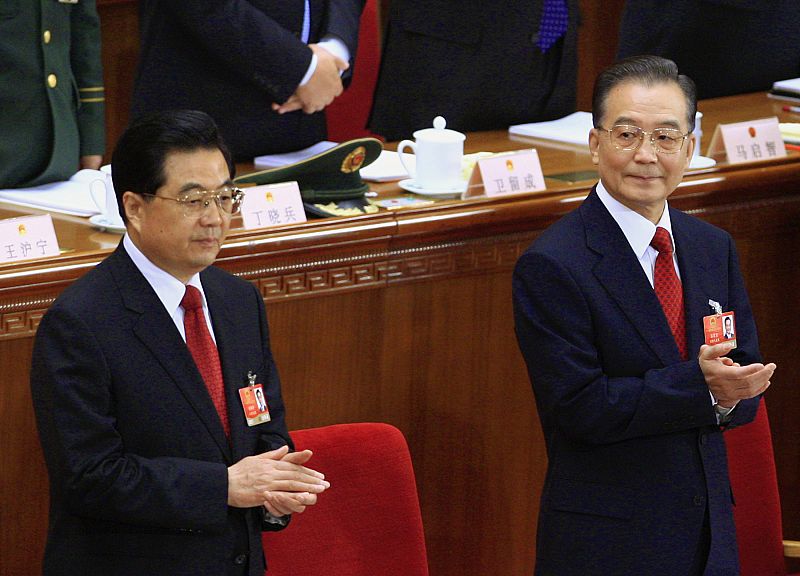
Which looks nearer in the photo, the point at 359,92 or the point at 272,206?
the point at 272,206

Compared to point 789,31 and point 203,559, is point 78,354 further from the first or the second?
point 789,31

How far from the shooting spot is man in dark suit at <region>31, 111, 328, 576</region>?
191 centimetres

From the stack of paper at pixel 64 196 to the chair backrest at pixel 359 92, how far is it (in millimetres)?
1443

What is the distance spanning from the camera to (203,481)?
1.95 meters

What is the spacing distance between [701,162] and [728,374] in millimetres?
1146

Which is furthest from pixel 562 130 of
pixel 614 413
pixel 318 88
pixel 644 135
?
pixel 614 413

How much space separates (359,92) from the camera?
4.34 meters

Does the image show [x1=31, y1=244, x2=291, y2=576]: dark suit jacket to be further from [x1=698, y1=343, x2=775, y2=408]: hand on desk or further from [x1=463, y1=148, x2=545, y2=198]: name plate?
[x1=463, y1=148, x2=545, y2=198]: name plate

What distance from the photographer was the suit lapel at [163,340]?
1.98m

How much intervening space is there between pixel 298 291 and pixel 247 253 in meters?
0.14

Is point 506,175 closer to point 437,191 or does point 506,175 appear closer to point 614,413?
point 437,191

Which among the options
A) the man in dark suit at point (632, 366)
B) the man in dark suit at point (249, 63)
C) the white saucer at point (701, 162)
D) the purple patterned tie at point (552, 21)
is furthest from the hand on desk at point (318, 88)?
the man in dark suit at point (632, 366)

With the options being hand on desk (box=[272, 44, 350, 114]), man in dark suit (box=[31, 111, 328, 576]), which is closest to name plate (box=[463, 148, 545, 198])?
hand on desk (box=[272, 44, 350, 114])

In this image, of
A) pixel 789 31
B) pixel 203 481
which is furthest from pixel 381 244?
pixel 789 31
